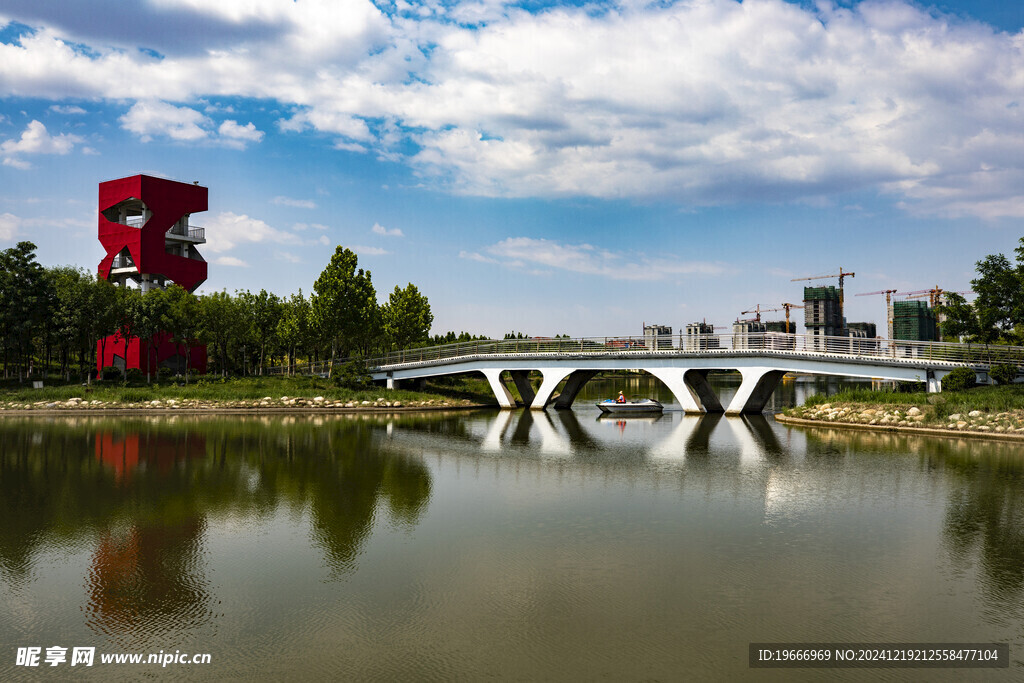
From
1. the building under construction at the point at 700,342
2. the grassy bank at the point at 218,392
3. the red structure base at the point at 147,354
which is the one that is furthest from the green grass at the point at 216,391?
the building under construction at the point at 700,342

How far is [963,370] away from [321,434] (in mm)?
34200

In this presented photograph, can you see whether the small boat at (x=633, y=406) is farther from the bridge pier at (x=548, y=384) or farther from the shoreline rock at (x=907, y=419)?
the shoreline rock at (x=907, y=419)

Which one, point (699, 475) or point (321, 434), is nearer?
point (699, 475)

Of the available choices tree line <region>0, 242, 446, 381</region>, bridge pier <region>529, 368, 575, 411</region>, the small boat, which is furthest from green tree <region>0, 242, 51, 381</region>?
the small boat

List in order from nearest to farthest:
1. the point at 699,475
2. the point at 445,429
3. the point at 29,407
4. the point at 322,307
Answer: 1. the point at 699,475
2. the point at 445,429
3. the point at 29,407
4. the point at 322,307

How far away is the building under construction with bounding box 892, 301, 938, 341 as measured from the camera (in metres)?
172

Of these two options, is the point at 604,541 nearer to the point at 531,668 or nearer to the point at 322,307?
the point at 531,668

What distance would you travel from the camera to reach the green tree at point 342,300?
61.9 meters

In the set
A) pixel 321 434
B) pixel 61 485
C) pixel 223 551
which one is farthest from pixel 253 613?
pixel 321 434

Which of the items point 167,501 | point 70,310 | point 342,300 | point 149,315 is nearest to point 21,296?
point 70,310

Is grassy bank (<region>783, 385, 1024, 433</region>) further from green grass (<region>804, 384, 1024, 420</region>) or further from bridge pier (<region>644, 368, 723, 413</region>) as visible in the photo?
bridge pier (<region>644, 368, 723, 413</region>)

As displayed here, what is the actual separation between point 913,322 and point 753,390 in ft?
518

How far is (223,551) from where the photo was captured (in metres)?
14.1

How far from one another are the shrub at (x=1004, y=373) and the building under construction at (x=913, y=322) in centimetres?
14604
